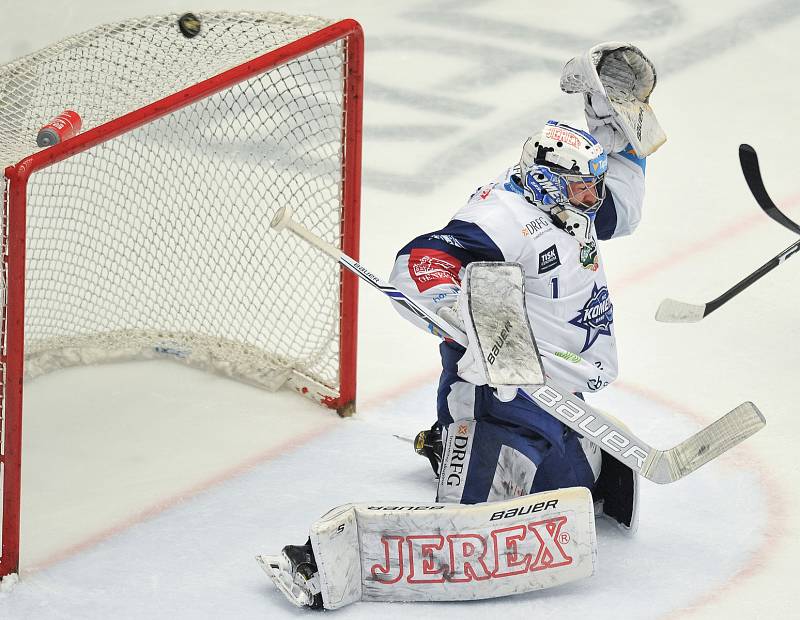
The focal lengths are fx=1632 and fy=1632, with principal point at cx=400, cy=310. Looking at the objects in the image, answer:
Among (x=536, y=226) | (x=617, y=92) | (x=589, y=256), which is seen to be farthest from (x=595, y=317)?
(x=617, y=92)

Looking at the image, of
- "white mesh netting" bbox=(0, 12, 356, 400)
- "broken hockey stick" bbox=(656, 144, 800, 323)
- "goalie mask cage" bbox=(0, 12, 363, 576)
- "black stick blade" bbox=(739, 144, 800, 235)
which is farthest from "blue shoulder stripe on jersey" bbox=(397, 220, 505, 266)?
"black stick blade" bbox=(739, 144, 800, 235)

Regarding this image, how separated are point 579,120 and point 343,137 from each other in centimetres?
215

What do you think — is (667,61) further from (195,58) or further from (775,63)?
(195,58)

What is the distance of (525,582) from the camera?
129 inches

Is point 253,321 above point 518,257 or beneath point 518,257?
beneath

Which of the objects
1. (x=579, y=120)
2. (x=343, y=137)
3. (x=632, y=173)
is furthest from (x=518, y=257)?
(x=579, y=120)

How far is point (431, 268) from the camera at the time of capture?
3271 mm

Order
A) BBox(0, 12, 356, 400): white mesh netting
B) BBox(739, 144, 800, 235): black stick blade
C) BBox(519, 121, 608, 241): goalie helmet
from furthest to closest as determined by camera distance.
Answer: BBox(739, 144, 800, 235): black stick blade, BBox(0, 12, 356, 400): white mesh netting, BBox(519, 121, 608, 241): goalie helmet

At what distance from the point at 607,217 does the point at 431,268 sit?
0.64 meters

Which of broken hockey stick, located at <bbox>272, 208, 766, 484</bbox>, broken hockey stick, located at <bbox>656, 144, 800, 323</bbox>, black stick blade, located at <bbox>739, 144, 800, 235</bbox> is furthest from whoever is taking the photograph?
black stick blade, located at <bbox>739, 144, 800, 235</bbox>

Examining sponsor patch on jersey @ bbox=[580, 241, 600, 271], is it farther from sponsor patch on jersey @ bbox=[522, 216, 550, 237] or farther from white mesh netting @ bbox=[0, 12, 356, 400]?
white mesh netting @ bbox=[0, 12, 356, 400]

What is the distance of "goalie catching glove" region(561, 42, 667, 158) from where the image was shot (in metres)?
3.65

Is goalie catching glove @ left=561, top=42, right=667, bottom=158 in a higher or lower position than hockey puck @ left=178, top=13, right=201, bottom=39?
higher

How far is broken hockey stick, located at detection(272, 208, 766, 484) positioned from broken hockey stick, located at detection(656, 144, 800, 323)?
69 cm
